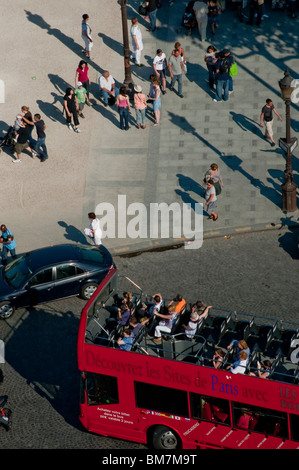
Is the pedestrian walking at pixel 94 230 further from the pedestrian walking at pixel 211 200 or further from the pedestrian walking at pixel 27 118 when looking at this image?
the pedestrian walking at pixel 27 118

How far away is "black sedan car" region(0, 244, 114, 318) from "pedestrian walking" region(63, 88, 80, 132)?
→ 7.56m

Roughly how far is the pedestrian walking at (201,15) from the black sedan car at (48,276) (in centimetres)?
1336

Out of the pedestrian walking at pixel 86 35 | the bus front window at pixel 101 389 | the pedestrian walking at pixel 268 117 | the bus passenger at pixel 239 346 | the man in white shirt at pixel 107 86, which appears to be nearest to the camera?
the bus passenger at pixel 239 346

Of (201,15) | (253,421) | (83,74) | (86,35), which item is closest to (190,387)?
(253,421)

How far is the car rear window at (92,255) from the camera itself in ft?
80.2

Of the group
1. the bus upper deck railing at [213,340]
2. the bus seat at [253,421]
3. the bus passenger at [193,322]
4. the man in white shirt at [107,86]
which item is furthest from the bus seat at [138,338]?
the man in white shirt at [107,86]

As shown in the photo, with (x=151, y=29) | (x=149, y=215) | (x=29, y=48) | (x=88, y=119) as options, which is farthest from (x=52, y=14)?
(x=149, y=215)

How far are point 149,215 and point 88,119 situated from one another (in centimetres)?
598

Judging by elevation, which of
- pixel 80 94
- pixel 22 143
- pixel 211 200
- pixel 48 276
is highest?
pixel 80 94

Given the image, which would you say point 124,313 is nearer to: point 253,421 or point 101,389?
point 101,389

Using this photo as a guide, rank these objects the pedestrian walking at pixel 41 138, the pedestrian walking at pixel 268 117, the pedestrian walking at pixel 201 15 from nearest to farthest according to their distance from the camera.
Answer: the pedestrian walking at pixel 268 117, the pedestrian walking at pixel 41 138, the pedestrian walking at pixel 201 15

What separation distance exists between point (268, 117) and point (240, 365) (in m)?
12.7

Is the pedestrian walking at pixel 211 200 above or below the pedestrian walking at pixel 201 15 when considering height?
below

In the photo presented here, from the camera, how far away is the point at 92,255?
24625mm
